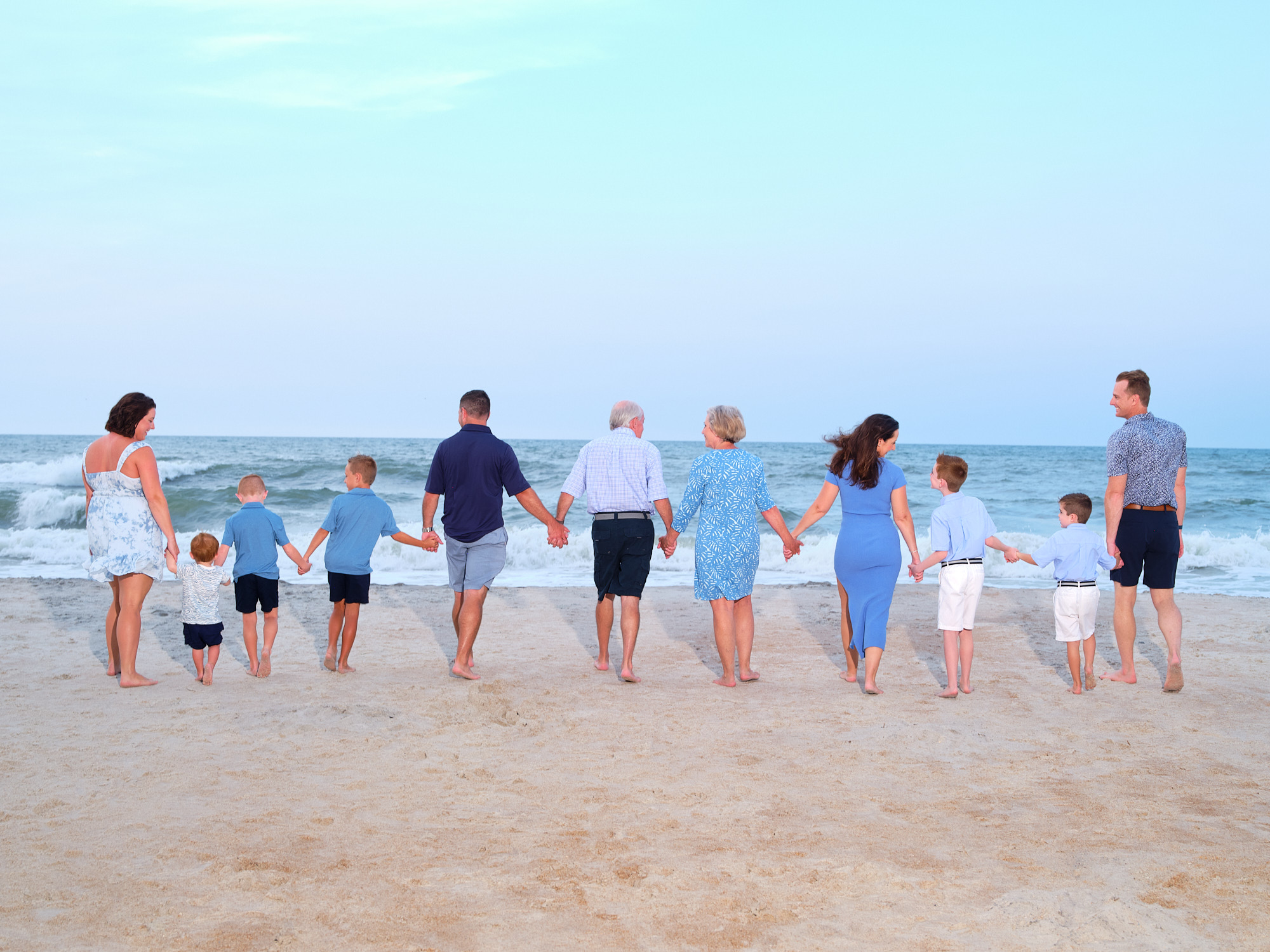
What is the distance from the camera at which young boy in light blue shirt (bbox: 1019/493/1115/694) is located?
6.05 m

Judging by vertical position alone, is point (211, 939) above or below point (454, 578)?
below

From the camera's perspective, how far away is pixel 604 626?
22.4 feet

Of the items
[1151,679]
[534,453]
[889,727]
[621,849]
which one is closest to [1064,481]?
[534,453]

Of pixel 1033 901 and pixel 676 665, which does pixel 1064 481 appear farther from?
pixel 1033 901

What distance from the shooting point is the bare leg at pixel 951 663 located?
6125 mm

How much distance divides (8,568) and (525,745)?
40.3 feet

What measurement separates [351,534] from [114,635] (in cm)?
177

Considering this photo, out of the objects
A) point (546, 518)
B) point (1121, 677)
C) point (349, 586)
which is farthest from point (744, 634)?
point (349, 586)

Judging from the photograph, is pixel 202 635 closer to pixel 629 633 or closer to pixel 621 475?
pixel 629 633

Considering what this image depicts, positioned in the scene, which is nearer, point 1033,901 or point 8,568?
point 1033,901

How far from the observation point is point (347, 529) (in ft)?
21.3

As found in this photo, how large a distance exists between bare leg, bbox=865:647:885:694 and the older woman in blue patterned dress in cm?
83

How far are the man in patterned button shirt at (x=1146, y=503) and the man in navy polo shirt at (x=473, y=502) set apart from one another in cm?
379

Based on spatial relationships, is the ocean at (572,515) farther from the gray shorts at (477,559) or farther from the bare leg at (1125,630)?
the gray shorts at (477,559)
